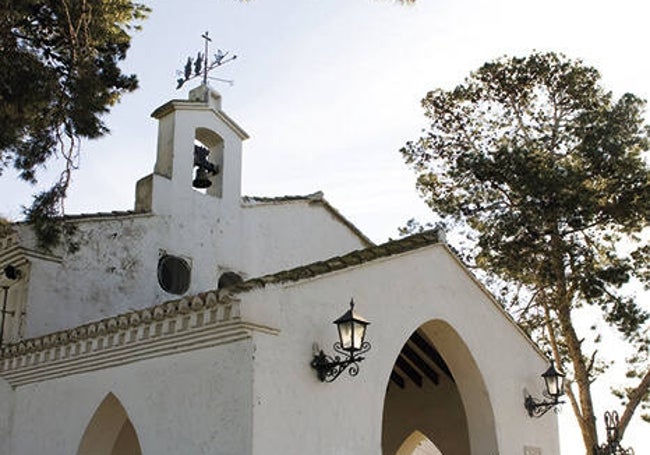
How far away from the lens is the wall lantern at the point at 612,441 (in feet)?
45.5

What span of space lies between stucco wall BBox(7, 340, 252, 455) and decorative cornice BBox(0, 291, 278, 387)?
97mm

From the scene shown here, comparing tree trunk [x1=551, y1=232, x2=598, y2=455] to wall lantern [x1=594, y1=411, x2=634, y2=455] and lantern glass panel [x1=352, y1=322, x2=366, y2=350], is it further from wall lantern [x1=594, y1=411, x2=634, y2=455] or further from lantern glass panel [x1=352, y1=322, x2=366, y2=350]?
lantern glass panel [x1=352, y1=322, x2=366, y2=350]

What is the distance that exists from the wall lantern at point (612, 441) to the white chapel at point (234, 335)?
136 inches

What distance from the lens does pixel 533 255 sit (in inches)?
736

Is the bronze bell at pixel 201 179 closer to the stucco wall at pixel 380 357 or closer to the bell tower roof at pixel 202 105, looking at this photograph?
the bell tower roof at pixel 202 105

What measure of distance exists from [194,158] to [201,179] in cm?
35

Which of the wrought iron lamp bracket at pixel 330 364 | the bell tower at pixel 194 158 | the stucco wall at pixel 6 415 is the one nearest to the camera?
the wrought iron lamp bracket at pixel 330 364

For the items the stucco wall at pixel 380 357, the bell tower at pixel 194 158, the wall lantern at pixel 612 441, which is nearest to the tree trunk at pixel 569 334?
the wall lantern at pixel 612 441

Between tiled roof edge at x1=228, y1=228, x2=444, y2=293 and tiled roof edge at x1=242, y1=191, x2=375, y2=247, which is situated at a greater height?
tiled roof edge at x1=242, y1=191, x2=375, y2=247

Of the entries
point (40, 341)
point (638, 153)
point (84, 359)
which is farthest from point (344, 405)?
point (638, 153)

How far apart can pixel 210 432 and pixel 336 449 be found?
127cm

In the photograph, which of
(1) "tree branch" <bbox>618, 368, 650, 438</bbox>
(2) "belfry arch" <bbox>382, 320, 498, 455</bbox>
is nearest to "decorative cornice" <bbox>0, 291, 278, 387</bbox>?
(2) "belfry arch" <bbox>382, 320, 498, 455</bbox>

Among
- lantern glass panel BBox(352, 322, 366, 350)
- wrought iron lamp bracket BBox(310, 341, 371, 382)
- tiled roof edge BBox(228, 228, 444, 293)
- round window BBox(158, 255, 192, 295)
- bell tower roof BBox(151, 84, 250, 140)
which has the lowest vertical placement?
wrought iron lamp bracket BBox(310, 341, 371, 382)

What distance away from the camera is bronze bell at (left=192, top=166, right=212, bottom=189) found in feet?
42.2
